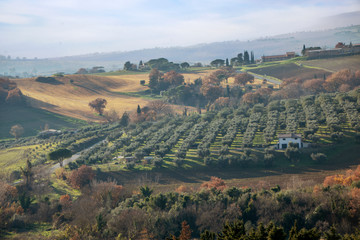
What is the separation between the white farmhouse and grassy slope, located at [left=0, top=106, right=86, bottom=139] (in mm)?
58948

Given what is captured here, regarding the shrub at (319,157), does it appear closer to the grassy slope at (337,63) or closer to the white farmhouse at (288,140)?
the white farmhouse at (288,140)

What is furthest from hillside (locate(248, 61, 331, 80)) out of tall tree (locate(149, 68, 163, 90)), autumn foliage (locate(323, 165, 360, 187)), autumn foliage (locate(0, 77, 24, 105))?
autumn foliage (locate(0, 77, 24, 105))

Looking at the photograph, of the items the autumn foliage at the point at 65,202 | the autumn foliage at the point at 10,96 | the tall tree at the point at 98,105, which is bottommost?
the autumn foliage at the point at 65,202

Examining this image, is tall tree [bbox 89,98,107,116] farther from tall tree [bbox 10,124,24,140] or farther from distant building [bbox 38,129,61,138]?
tall tree [bbox 10,124,24,140]

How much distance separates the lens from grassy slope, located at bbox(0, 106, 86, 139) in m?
88.1

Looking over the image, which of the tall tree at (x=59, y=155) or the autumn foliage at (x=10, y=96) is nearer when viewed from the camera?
the tall tree at (x=59, y=155)

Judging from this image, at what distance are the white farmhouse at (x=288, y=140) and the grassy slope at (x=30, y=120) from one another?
5895cm

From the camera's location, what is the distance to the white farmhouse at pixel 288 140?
52.8m

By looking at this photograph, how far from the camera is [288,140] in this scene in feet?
175

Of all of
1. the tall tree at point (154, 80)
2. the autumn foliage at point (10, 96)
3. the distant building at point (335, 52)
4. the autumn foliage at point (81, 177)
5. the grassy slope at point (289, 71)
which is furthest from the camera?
the distant building at point (335, 52)

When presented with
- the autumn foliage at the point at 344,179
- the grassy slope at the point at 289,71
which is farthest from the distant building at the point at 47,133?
the grassy slope at the point at 289,71

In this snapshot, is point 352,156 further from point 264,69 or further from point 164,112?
point 264,69

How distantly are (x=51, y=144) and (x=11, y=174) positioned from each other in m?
20.2

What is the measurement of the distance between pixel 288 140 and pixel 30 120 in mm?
73574
